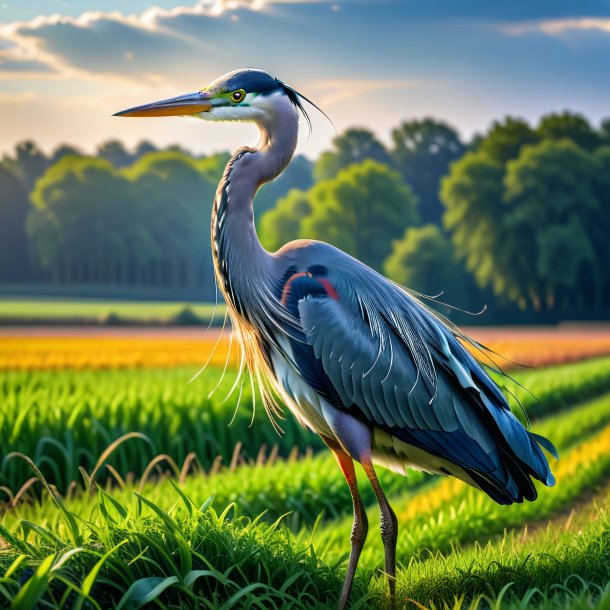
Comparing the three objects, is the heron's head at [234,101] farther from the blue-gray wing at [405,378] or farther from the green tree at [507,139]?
the green tree at [507,139]

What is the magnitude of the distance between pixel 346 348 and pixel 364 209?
138 feet

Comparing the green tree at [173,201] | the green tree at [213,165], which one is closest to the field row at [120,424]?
the green tree at [173,201]

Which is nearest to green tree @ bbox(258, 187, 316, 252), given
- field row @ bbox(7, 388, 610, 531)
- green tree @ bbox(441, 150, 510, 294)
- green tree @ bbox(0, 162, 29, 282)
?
green tree @ bbox(441, 150, 510, 294)

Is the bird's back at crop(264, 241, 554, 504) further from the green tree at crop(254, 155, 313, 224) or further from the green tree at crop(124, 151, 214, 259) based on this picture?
the green tree at crop(254, 155, 313, 224)

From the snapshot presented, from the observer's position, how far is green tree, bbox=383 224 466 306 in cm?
4162

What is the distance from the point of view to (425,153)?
59469 mm

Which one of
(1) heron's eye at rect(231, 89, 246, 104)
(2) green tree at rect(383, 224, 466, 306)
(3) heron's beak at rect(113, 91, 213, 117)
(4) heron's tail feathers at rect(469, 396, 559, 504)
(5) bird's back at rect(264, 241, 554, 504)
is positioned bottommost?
(2) green tree at rect(383, 224, 466, 306)

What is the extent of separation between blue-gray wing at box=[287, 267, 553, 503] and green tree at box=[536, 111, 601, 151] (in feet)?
140

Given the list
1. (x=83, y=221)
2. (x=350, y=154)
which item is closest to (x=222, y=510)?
(x=83, y=221)

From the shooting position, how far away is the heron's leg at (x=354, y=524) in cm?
392

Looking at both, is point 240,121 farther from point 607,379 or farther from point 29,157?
point 29,157

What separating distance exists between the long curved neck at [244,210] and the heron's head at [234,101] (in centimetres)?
4

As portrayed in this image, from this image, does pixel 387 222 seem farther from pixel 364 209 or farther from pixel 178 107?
pixel 178 107

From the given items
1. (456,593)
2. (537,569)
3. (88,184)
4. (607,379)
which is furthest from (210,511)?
(88,184)
